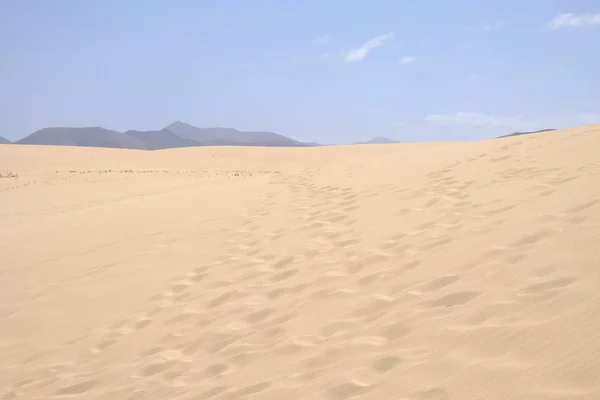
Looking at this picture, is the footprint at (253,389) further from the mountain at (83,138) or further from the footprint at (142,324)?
the mountain at (83,138)

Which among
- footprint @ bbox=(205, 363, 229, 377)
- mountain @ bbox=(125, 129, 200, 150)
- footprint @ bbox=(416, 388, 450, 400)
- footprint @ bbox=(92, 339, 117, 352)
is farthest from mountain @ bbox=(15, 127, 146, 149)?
footprint @ bbox=(416, 388, 450, 400)

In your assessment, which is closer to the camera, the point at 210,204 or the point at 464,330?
the point at 464,330

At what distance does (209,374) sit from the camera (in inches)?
145

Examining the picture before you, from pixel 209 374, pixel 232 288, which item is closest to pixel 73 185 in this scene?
pixel 232 288

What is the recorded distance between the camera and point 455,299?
12.2 ft

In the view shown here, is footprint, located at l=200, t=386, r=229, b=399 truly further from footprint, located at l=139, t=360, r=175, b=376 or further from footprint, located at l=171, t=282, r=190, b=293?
footprint, located at l=171, t=282, r=190, b=293

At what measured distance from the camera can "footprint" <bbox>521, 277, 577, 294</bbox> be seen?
3.42 metres


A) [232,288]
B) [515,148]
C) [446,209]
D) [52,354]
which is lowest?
[52,354]

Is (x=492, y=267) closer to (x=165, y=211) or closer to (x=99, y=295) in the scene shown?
(x=99, y=295)

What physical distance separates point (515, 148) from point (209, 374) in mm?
7408

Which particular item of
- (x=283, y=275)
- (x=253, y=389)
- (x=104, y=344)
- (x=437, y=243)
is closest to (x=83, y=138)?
(x=283, y=275)

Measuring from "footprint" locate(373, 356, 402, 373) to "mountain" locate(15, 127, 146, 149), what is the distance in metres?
130

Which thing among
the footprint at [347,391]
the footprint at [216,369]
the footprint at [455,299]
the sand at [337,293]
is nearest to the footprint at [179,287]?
the sand at [337,293]

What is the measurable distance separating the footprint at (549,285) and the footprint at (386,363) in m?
0.93
